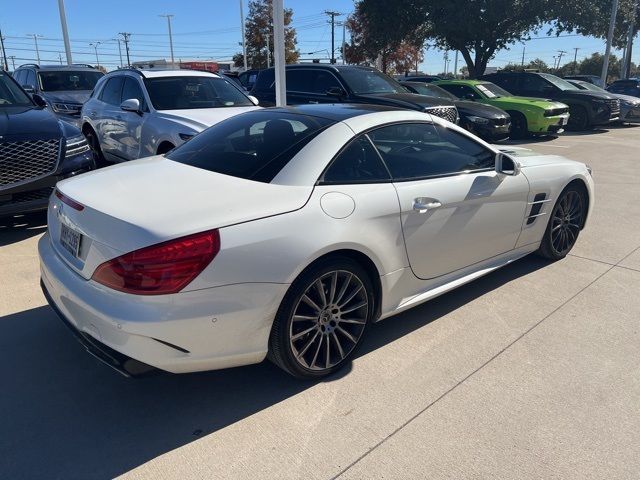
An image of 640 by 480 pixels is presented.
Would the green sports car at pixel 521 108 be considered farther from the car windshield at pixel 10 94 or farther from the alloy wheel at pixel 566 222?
the car windshield at pixel 10 94

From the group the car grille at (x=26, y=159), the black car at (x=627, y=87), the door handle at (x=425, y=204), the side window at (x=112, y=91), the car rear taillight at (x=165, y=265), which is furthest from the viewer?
the black car at (x=627, y=87)

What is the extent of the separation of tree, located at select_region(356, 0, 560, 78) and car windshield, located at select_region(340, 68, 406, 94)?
52.2 ft

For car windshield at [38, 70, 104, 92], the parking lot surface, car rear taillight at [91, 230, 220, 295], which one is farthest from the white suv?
car windshield at [38, 70, 104, 92]

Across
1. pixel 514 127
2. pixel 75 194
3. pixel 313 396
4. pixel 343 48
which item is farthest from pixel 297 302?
pixel 343 48

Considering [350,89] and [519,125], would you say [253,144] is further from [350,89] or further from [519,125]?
[519,125]

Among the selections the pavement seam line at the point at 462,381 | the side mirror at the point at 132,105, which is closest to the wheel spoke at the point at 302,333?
the pavement seam line at the point at 462,381

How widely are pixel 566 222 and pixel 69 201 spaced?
4195 millimetres

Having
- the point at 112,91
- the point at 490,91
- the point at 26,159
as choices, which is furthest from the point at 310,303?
the point at 490,91

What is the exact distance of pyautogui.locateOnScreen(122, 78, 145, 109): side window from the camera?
725 centimetres

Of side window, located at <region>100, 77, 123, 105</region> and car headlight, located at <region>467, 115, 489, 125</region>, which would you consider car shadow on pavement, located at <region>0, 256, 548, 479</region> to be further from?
car headlight, located at <region>467, 115, 489, 125</region>

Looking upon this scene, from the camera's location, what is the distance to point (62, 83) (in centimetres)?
1209

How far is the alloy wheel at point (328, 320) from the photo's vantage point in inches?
110

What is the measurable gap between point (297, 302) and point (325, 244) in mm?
335

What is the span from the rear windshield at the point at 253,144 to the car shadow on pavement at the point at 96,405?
1212 millimetres
